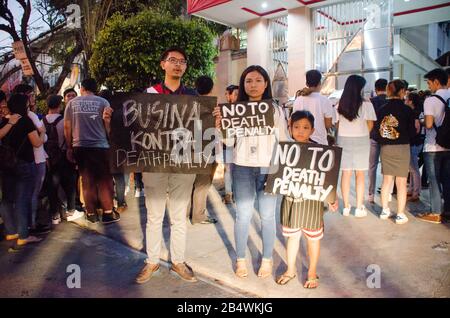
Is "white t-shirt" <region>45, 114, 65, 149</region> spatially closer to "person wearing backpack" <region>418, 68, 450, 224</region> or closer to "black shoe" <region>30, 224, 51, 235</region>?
"black shoe" <region>30, 224, 51, 235</region>

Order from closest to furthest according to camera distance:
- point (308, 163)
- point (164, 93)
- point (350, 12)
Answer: point (308, 163)
point (164, 93)
point (350, 12)

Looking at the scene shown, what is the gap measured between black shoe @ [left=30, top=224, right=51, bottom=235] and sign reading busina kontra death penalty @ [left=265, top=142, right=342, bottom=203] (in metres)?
3.65

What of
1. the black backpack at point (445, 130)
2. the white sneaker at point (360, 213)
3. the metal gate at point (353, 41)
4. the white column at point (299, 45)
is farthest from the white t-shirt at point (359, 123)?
the white column at point (299, 45)

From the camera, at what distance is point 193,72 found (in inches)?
325

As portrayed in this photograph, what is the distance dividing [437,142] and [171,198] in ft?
12.5

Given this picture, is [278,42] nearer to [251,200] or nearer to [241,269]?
[251,200]

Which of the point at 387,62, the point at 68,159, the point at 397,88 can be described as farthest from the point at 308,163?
the point at 387,62

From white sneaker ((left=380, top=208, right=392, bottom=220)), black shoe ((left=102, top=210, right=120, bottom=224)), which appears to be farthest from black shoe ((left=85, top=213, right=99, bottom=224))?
white sneaker ((left=380, top=208, right=392, bottom=220))

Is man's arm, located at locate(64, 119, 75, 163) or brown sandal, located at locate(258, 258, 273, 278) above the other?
man's arm, located at locate(64, 119, 75, 163)

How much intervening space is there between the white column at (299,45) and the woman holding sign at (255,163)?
26.5 ft

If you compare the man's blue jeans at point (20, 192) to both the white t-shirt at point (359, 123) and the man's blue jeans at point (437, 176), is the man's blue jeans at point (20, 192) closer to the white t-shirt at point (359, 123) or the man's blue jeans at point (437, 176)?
the white t-shirt at point (359, 123)

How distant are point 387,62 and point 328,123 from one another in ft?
20.3

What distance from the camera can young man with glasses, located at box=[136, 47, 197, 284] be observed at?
3.49m

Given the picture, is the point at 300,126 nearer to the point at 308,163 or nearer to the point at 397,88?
the point at 308,163
